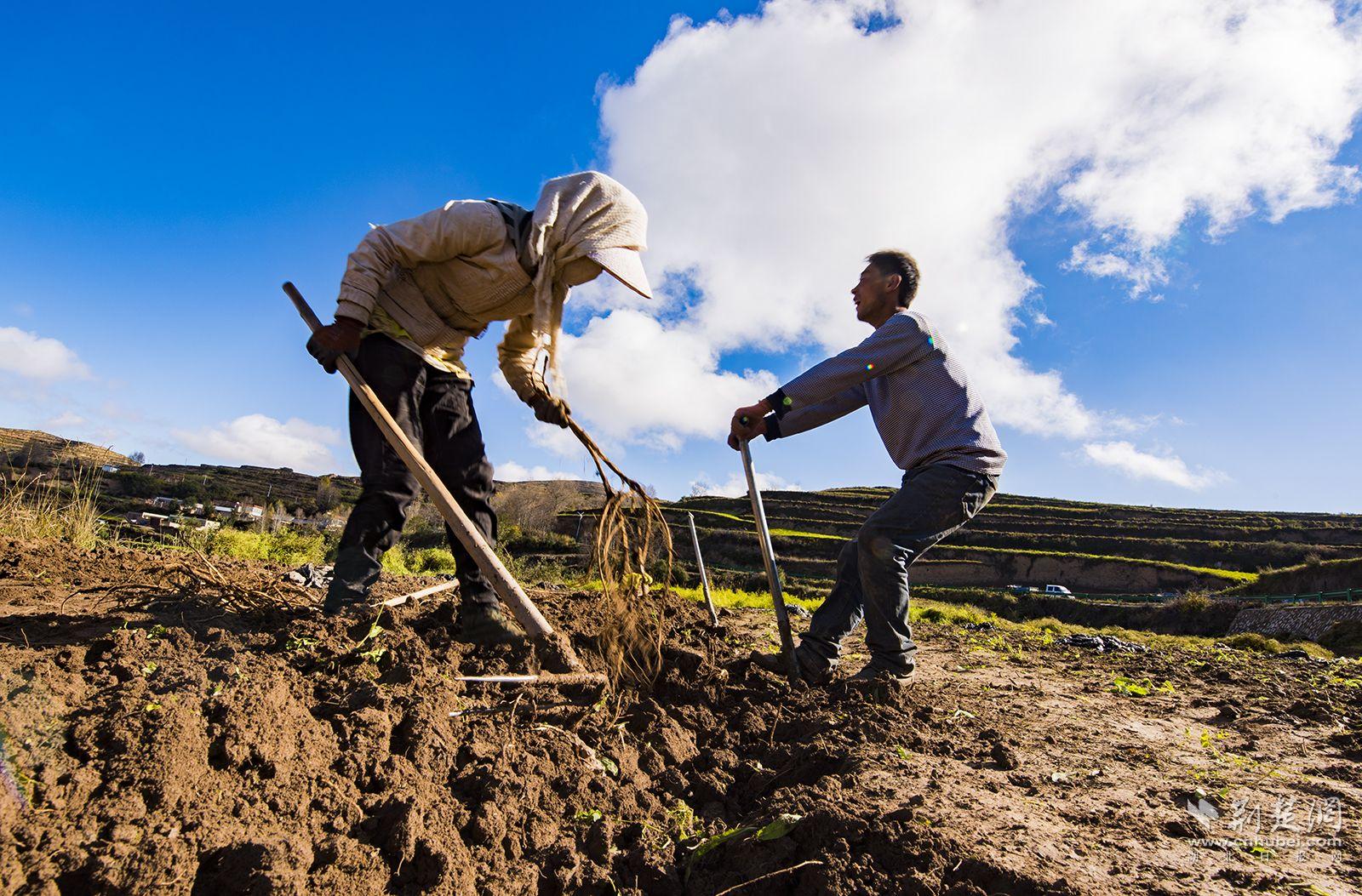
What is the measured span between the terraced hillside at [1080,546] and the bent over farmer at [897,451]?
2682 centimetres

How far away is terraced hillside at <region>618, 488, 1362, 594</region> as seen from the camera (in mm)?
35469

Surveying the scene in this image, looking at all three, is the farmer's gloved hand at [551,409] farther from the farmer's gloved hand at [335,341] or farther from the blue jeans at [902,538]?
the blue jeans at [902,538]

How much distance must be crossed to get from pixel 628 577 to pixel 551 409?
0.86m

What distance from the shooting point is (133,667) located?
6.40 feet

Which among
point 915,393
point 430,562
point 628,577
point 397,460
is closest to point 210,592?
point 397,460

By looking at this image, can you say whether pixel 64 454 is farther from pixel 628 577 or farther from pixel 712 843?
pixel 712 843

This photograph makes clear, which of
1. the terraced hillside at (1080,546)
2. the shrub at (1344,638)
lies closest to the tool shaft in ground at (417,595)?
the shrub at (1344,638)

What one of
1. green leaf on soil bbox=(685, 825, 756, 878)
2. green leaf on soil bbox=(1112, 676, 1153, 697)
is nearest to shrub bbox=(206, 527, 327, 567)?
green leaf on soil bbox=(685, 825, 756, 878)

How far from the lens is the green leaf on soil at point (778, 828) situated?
1.74 m

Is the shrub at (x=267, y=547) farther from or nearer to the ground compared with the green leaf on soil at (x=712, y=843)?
nearer to the ground

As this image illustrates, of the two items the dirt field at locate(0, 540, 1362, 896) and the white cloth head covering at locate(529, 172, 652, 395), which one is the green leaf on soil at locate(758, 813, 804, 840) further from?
the white cloth head covering at locate(529, 172, 652, 395)

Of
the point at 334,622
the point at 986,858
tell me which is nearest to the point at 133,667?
the point at 334,622

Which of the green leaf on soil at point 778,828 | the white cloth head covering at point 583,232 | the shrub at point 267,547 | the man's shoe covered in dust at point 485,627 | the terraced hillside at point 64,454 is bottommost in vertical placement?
the shrub at point 267,547

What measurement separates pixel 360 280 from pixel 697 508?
162 feet
